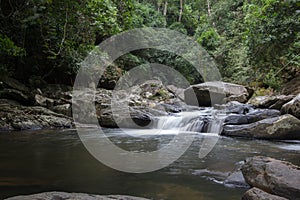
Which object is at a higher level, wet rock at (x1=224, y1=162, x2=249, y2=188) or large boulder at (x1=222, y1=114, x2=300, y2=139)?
large boulder at (x1=222, y1=114, x2=300, y2=139)

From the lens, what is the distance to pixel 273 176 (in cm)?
312

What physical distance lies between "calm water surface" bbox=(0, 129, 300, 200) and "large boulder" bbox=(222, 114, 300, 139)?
0.93ft

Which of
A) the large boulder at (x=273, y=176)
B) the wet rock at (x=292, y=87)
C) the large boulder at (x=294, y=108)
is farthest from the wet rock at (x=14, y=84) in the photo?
the wet rock at (x=292, y=87)

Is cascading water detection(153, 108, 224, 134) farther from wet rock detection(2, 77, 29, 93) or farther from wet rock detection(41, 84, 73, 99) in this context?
wet rock detection(2, 77, 29, 93)

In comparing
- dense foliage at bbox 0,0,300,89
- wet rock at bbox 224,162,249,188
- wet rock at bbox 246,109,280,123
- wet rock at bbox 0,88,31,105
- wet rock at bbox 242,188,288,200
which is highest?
dense foliage at bbox 0,0,300,89

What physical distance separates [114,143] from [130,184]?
3.44 m

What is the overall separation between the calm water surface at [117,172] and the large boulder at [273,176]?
0.24 m

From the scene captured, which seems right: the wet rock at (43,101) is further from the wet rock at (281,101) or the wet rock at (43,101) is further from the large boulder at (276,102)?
the wet rock at (281,101)

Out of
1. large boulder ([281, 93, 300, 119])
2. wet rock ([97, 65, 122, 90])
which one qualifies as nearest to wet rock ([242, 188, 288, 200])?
large boulder ([281, 93, 300, 119])

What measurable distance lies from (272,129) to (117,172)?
4.76 m

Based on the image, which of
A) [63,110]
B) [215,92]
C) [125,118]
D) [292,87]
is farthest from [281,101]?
[63,110]

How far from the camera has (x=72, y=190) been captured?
3459 mm

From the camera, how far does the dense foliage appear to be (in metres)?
5.41

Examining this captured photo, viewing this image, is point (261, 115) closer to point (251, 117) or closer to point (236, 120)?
point (251, 117)
